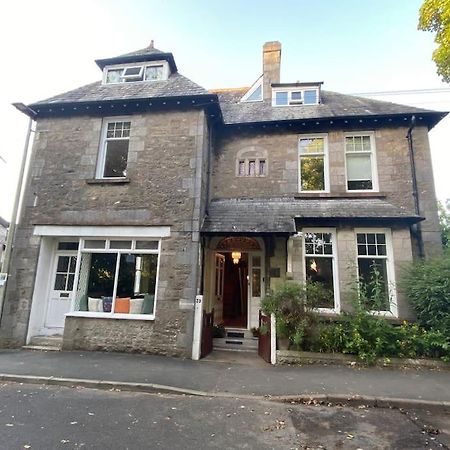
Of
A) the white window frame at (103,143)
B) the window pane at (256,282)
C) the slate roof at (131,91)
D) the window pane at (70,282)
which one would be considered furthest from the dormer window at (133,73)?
the window pane at (256,282)

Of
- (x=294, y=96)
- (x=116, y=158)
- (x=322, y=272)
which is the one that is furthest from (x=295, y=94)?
(x=116, y=158)

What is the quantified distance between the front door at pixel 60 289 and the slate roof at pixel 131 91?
5.03 meters

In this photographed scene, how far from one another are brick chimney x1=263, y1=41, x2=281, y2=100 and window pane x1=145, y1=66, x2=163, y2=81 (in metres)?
4.25

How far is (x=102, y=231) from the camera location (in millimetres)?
9062

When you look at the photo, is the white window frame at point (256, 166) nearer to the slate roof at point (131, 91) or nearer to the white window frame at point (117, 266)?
the slate roof at point (131, 91)

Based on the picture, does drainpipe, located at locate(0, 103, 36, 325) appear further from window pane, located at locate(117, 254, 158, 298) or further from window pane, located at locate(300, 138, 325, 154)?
window pane, located at locate(300, 138, 325, 154)

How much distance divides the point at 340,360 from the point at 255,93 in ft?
34.3

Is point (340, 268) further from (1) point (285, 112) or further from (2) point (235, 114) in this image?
(2) point (235, 114)

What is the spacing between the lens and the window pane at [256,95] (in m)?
12.8

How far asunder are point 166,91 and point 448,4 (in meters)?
7.36

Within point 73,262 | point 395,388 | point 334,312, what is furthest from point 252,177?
point 395,388

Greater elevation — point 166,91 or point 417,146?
point 166,91

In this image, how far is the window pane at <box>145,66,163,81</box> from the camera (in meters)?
11.0

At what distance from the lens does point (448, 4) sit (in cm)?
646
